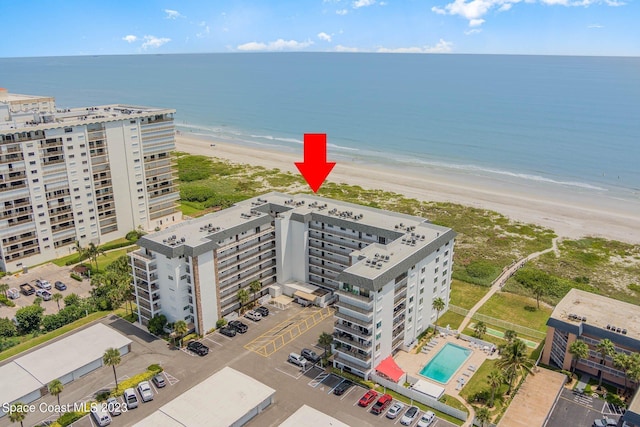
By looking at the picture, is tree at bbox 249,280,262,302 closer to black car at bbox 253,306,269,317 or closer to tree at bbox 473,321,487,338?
black car at bbox 253,306,269,317

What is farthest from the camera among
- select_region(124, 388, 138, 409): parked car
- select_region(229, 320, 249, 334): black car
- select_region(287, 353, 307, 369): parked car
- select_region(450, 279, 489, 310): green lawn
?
select_region(450, 279, 489, 310): green lawn

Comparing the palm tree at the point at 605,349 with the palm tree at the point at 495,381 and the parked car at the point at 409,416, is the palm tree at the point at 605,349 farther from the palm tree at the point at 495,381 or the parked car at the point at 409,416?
the parked car at the point at 409,416

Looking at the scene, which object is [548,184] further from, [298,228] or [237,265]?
[237,265]

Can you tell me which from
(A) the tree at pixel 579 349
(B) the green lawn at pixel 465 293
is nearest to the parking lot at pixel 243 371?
(A) the tree at pixel 579 349

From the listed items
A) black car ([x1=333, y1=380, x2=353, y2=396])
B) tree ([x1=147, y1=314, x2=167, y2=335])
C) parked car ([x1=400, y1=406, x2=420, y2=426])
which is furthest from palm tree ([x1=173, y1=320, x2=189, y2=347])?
parked car ([x1=400, y1=406, x2=420, y2=426])

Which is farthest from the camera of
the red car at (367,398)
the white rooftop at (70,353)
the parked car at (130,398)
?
the white rooftop at (70,353)

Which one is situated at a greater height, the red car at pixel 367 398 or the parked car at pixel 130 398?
the parked car at pixel 130 398
